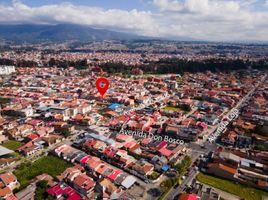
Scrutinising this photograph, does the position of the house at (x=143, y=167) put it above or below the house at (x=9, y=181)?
above

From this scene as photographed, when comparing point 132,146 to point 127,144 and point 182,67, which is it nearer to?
point 127,144

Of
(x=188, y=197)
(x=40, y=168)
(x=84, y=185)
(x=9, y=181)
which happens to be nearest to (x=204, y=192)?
(x=188, y=197)

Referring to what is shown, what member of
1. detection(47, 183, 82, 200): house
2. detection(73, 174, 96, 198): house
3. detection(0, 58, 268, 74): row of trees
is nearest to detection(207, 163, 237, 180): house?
detection(73, 174, 96, 198): house

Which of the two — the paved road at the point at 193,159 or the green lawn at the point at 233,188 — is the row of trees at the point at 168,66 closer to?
the paved road at the point at 193,159

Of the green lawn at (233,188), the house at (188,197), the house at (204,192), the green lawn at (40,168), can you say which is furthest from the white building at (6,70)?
the house at (188,197)

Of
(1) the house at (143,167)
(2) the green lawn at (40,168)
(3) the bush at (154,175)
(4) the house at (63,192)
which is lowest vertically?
(2) the green lawn at (40,168)

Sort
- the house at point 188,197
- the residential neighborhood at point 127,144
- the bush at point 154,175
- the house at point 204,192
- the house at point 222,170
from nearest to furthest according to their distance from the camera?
the house at point 188,197
the house at point 204,192
the residential neighborhood at point 127,144
the bush at point 154,175
the house at point 222,170

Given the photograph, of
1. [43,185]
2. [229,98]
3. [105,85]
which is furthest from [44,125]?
[229,98]
